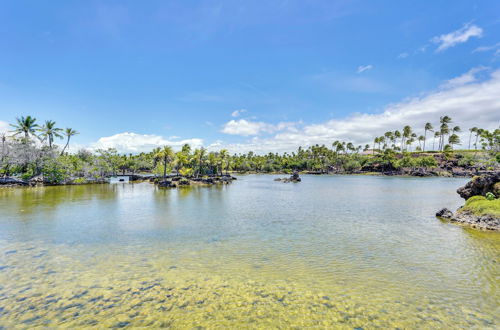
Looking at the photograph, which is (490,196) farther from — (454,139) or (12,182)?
(454,139)

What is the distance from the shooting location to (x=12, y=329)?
9266 millimetres

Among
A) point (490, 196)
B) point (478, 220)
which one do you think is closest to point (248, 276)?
point (478, 220)

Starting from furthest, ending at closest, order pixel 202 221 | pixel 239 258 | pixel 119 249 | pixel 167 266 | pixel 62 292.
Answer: pixel 202 221 < pixel 119 249 < pixel 239 258 < pixel 167 266 < pixel 62 292

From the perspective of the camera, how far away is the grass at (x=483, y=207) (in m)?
25.7

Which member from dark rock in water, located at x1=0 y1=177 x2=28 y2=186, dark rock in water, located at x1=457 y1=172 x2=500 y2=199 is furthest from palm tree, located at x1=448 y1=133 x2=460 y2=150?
dark rock in water, located at x1=0 y1=177 x2=28 y2=186

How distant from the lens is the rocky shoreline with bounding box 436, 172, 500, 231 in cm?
2505

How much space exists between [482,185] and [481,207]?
20.8ft

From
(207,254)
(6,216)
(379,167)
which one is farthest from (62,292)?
(379,167)

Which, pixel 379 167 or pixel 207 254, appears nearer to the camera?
pixel 207 254

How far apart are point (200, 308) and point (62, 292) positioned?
6.95 meters

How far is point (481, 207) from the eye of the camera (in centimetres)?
2708

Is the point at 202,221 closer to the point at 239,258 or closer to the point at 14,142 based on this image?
the point at 239,258

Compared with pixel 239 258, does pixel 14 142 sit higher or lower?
higher

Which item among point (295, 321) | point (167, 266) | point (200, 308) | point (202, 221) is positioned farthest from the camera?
point (202, 221)
